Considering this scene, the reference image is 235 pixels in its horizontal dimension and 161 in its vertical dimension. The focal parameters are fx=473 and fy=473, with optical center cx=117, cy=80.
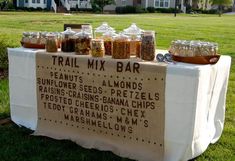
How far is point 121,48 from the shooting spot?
14.7 feet

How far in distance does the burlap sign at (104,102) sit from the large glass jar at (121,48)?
8cm

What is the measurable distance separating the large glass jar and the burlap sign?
79 mm

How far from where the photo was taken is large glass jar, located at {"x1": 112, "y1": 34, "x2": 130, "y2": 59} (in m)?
4.48

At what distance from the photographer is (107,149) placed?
4.77 metres

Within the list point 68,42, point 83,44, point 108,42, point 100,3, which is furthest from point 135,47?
point 100,3

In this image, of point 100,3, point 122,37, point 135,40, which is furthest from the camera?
point 100,3

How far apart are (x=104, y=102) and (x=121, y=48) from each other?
571 millimetres

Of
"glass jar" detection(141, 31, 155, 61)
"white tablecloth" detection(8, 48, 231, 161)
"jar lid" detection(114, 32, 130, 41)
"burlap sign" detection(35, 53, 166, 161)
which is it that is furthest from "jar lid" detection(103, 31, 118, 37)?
"white tablecloth" detection(8, 48, 231, 161)

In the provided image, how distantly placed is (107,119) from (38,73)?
94 centimetres

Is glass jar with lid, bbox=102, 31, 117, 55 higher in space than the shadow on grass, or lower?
higher

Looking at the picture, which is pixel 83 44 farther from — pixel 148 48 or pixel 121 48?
pixel 148 48

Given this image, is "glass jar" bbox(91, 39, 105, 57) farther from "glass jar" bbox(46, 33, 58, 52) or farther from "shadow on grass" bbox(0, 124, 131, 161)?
"shadow on grass" bbox(0, 124, 131, 161)

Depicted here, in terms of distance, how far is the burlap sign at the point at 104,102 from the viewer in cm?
436

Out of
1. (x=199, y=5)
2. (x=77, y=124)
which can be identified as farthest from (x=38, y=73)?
(x=199, y=5)
